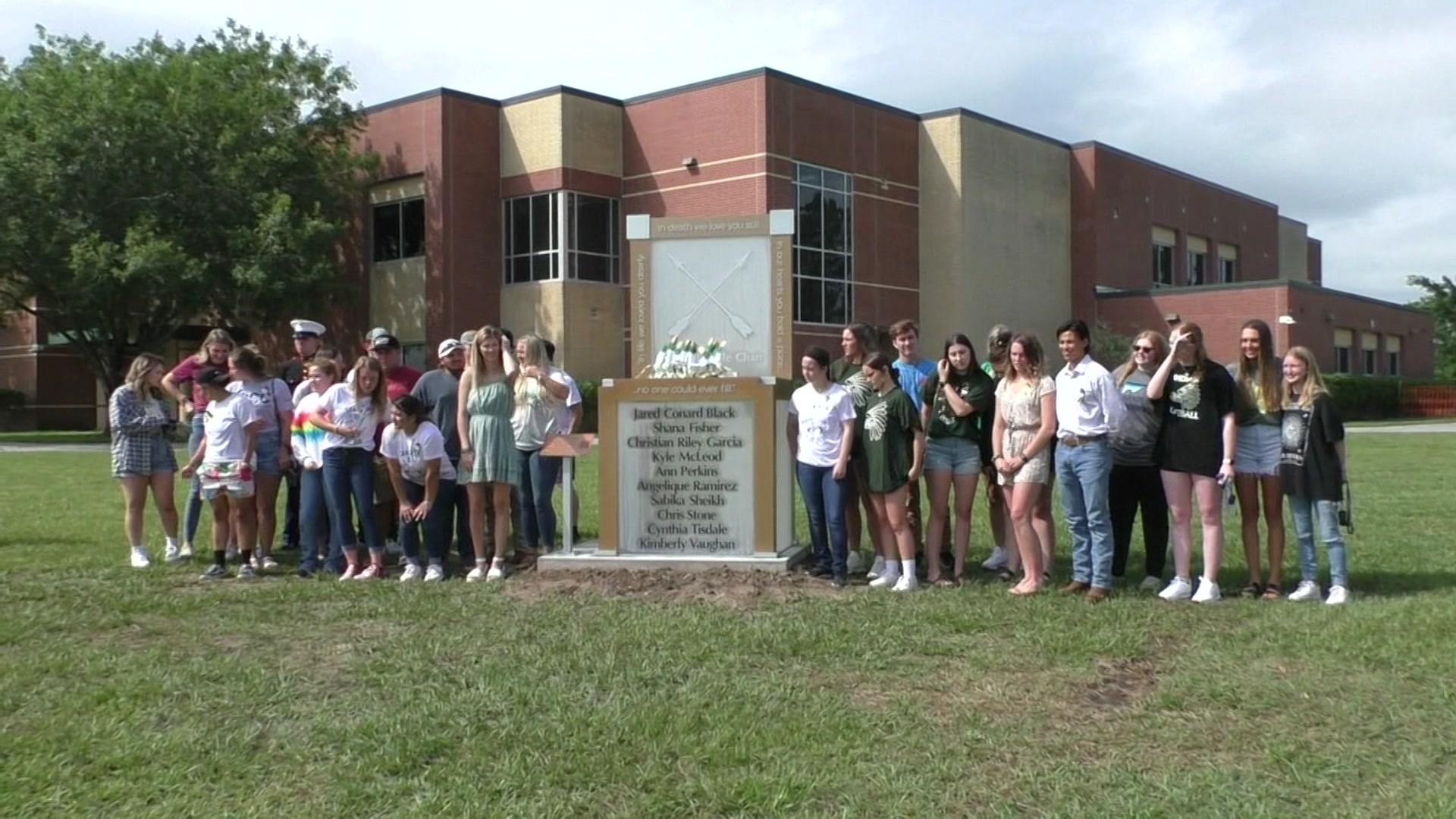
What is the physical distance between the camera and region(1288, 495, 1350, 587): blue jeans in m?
7.58

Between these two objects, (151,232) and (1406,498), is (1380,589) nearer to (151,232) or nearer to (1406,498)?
(1406,498)

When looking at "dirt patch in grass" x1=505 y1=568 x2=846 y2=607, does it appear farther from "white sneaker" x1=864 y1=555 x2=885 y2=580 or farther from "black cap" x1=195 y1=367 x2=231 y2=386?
"black cap" x1=195 y1=367 x2=231 y2=386

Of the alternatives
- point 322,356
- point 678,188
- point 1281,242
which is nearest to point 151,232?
point 678,188

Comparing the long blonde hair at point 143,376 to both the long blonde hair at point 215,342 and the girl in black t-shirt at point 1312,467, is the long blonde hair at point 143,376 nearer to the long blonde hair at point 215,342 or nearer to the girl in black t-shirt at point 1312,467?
the long blonde hair at point 215,342

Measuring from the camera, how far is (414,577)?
873 centimetres

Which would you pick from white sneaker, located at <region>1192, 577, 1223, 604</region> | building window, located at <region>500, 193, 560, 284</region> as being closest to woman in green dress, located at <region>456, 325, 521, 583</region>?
white sneaker, located at <region>1192, 577, 1223, 604</region>

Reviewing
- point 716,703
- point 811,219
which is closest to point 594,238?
point 811,219

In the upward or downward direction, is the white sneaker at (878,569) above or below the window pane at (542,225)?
below

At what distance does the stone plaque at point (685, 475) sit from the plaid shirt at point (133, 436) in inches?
137

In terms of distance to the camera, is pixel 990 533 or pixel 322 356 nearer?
pixel 322 356

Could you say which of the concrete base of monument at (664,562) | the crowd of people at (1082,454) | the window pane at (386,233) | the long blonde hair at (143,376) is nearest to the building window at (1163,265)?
the window pane at (386,233)

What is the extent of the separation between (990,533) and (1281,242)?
2117 inches

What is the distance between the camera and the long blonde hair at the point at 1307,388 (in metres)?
7.73

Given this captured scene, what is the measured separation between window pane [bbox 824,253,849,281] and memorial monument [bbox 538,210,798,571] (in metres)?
26.7
